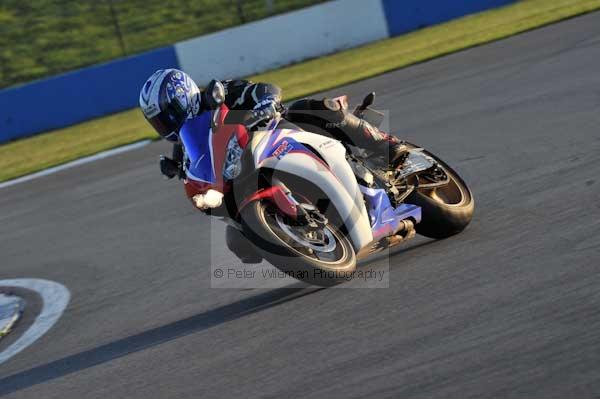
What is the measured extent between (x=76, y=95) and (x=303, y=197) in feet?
54.0

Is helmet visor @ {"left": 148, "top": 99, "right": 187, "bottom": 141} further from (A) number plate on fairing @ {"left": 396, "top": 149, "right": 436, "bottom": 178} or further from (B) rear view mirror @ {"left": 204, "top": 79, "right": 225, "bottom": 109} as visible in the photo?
(A) number plate on fairing @ {"left": 396, "top": 149, "right": 436, "bottom": 178}

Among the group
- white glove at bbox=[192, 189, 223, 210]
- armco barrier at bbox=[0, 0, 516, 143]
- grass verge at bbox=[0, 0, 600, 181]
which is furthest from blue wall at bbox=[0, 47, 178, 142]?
white glove at bbox=[192, 189, 223, 210]

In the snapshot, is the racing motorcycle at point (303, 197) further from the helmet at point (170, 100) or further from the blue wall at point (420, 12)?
the blue wall at point (420, 12)

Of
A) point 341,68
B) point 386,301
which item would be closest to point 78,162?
point 341,68

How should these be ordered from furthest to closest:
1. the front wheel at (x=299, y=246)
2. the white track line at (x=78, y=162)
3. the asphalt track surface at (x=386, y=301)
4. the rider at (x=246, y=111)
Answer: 1. the white track line at (x=78, y=162)
2. the rider at (x=246, y=111)
3. the front wheel at (x=299, y=246)
4. the asphalt track surface at (x=386, y=301)

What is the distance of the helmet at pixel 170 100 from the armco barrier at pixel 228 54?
15.9 meters

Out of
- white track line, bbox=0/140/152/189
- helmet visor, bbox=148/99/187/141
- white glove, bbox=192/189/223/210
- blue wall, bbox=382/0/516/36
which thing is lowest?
blue wall, bbox=382/0/516/36

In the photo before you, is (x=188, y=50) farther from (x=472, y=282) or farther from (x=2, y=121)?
(x=472, y=282)

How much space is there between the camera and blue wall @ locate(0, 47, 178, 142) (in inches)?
832

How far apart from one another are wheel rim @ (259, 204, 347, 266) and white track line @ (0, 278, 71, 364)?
2102 millimetres

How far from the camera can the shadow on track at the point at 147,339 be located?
576cm

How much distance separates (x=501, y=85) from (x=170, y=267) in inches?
252

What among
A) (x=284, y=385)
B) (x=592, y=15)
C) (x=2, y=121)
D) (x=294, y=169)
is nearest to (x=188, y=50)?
(x=2, y=121)

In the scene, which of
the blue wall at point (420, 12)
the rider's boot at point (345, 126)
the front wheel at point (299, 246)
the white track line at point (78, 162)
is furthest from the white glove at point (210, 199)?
the blue wall at point (420, 12)
